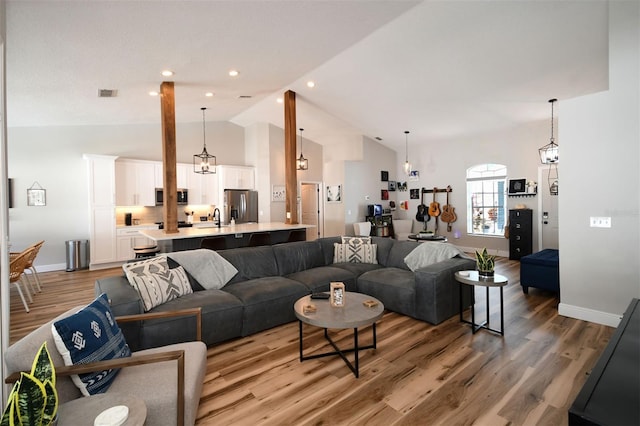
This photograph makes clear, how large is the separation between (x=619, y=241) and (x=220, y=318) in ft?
13.4

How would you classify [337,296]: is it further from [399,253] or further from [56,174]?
[56,174]

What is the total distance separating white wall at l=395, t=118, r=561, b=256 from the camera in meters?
6.79

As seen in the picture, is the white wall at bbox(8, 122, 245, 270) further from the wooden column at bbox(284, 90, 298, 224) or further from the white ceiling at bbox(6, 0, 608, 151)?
the wooden column at bbox(284, 90, 298, 224)

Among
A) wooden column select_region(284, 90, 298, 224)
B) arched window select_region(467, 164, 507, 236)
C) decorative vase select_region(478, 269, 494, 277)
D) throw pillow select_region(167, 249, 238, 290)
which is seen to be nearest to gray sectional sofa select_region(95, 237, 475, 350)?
throw pillow select_region(167, 249, 238, 290)

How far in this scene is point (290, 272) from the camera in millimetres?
4145

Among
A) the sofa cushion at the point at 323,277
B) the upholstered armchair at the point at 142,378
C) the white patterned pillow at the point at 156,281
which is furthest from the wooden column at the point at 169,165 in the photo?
the upholstered armchair at the point at 142,378

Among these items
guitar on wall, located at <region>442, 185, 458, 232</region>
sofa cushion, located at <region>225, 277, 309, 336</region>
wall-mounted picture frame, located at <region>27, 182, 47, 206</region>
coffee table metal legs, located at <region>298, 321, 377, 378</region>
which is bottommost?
coffee table metal legs, located at <region>298, 321, 377, 378</region>

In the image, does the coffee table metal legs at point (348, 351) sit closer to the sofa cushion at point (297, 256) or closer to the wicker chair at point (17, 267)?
the sofa cushion at point (297, 256)

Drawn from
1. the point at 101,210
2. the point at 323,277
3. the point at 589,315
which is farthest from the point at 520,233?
the point at 101,210

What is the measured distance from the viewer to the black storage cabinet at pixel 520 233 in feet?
21.8

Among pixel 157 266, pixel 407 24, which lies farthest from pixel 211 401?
pixel 407 24

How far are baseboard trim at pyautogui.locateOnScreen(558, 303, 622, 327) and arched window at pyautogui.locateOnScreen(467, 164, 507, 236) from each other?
425 centimetres

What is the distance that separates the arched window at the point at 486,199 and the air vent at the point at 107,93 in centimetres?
774

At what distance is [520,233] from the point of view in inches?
→ 264
